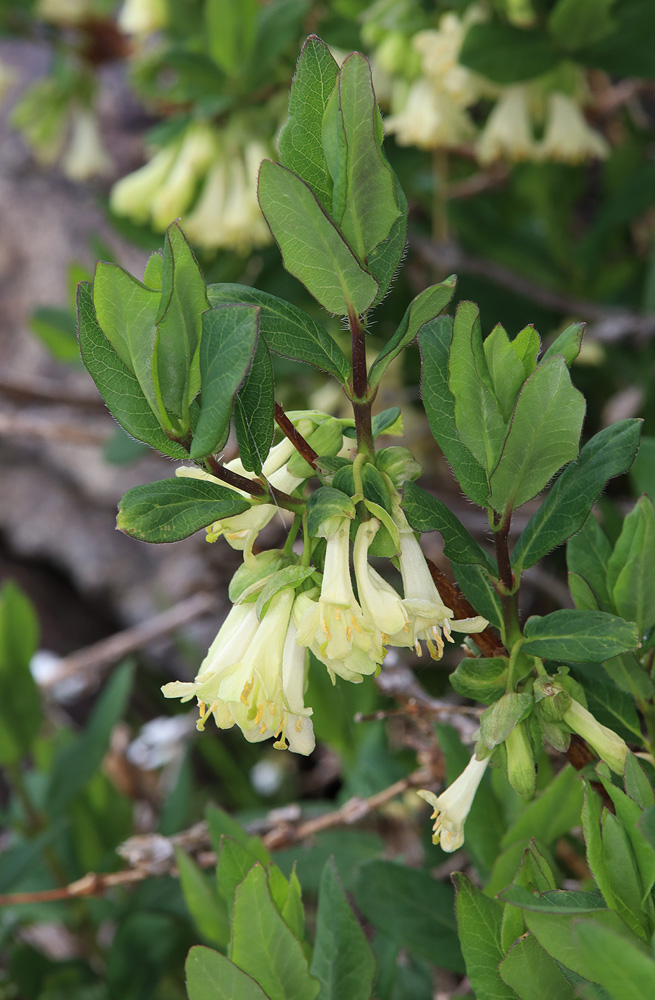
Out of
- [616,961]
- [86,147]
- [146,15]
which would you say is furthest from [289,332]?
[86,147]

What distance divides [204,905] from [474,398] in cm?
54

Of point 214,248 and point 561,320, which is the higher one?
point 214,248

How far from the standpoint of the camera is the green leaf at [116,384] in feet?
1.71

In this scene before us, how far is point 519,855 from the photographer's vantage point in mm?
689

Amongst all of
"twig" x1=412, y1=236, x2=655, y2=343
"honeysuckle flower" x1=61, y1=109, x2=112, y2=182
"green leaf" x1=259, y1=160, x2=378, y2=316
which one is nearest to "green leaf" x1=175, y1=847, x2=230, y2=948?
"green leaf" x1=259, y1=160, x2=378, y2=316

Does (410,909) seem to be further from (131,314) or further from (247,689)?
(131,314)

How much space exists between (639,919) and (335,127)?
49cm

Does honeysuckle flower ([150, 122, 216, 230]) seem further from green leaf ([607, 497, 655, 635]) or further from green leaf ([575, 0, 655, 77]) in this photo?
green leaf ([607, 497, 655, 635])

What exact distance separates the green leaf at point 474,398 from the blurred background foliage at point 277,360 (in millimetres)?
338

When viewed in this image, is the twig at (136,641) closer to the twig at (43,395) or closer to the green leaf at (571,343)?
the twig at (43,395)

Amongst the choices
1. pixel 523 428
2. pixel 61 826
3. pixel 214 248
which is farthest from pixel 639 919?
pixel 214 248

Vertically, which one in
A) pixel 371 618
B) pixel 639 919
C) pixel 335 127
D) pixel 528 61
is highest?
pixel 335 127

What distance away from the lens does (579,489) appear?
1.81 feet

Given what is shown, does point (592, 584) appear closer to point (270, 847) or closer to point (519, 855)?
point (519, 855)
